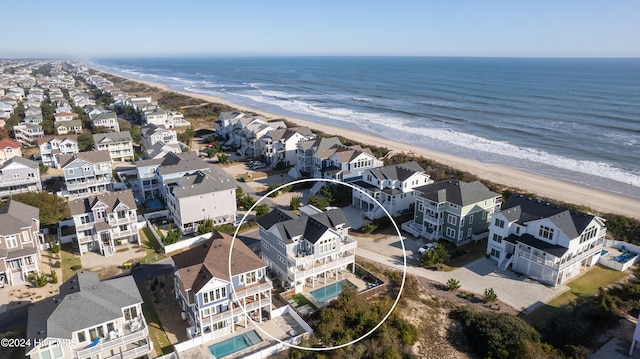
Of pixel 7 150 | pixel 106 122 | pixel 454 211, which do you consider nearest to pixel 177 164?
pixel 454 211

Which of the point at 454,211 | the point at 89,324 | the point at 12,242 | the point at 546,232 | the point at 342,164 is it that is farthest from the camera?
the point at 342,164

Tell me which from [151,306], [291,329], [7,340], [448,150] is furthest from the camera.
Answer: [448,150]

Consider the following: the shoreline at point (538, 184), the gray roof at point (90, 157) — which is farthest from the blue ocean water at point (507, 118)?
the gray roof at point (90, 157)

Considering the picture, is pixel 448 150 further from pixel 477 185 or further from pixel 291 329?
pixel 291 329

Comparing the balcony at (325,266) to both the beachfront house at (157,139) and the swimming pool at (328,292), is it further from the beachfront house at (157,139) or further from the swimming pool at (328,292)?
the beachfront house at (157,139)

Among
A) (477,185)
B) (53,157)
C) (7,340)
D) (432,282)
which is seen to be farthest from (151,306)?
(53,157)

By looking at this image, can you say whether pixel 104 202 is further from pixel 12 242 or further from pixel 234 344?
pixel 234 344
